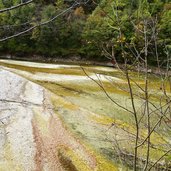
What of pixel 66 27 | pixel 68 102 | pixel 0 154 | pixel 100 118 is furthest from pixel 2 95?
pixel 66 27

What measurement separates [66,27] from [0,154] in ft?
129

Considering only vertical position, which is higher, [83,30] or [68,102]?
[83,30]

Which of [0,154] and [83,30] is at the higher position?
[83,30]

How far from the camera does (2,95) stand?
825 inches

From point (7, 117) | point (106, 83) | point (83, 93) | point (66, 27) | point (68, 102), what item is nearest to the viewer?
point (7, 117)

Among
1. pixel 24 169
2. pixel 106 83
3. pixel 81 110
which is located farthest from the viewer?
pixel 106 83

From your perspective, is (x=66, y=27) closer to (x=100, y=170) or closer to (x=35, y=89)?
(x=35, y=89)

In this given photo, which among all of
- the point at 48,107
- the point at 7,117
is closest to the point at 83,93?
the point at 48,107

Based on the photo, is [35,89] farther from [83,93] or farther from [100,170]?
[100,170]

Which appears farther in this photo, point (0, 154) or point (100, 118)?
point (100, 118)

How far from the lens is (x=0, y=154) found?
13.1 m

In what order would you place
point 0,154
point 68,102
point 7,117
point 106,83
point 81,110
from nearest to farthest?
point 0,154 → point 7,117 → point 81,110 → point 68,102 → point 106,83

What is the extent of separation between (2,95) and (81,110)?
539cm

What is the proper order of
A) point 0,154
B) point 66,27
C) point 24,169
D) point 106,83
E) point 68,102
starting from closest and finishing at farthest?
point 24,169 → point 0,154 → point 68,102 → point 106,83 → point 66,27
